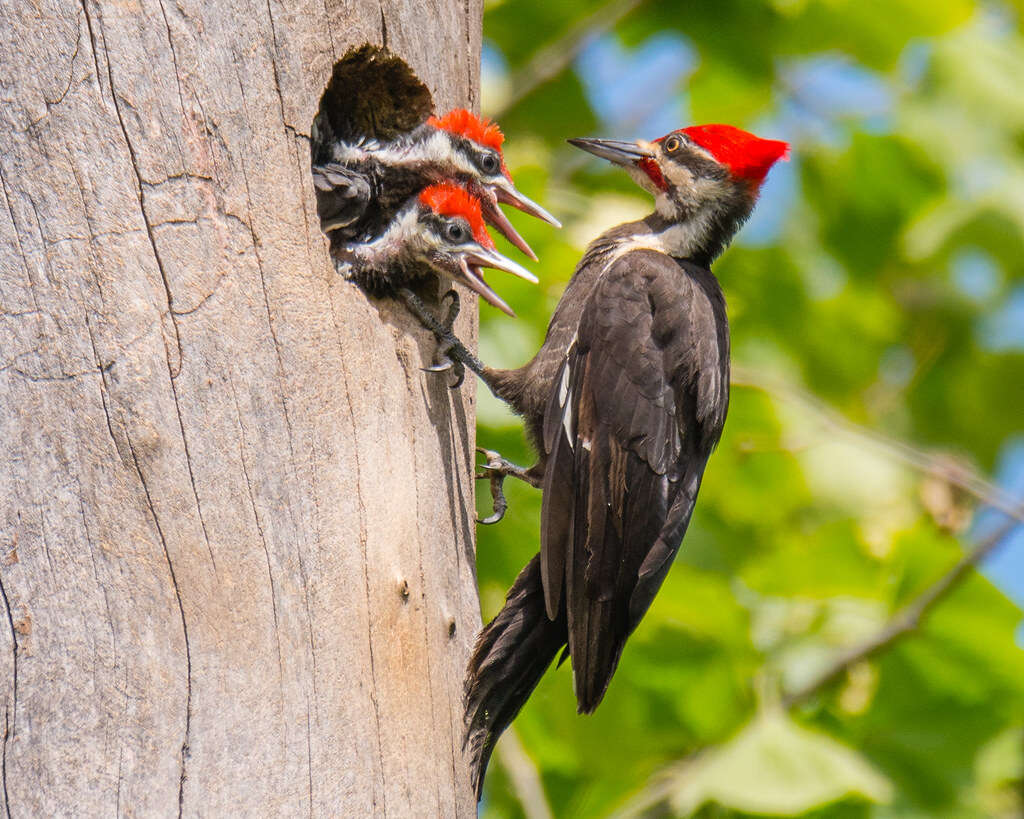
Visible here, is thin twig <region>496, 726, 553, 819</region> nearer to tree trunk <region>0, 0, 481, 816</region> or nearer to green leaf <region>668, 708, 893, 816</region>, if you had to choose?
green leaf <region>668, 708, 893, 816</region>

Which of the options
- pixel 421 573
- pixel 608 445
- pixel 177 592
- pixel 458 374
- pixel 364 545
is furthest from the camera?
pixel 608 445

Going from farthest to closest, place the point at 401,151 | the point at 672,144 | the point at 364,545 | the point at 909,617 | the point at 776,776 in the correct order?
the point at 909,617 < the point at 672,144 < the point at 776,776 < the point at 401,151 < the point at 364,545

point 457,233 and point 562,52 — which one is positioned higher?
point 562,52

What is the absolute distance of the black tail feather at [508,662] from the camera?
8.41ft

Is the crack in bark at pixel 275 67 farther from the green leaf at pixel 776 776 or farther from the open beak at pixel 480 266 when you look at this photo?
the green leaf at pixel 776 776

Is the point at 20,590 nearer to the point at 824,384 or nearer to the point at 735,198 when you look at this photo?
the point at 735,198

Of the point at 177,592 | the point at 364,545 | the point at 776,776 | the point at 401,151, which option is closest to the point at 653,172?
the point at 401,151

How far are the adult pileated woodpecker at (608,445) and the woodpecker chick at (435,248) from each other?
0.90 feet

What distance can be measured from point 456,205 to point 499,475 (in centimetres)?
77

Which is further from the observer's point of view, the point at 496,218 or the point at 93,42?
the point at 496,218

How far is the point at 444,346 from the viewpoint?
2.76m

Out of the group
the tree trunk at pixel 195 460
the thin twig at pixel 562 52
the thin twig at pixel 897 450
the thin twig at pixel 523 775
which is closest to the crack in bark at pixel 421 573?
the tree trunk at pixel 195 460

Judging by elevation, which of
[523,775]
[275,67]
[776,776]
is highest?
[275,67]

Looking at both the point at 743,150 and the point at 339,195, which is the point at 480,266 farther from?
the point at 743,150
